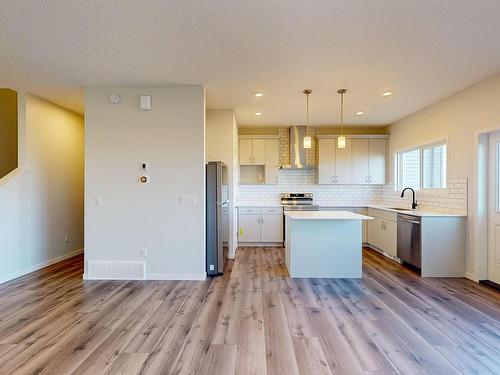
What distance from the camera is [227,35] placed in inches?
101

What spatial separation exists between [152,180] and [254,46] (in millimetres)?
2174

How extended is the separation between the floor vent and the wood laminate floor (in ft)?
0.52

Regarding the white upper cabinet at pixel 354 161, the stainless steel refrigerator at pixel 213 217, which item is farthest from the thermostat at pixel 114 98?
the white upper cabinet at pixel 354 161

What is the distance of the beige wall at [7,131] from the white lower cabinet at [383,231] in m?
6.65

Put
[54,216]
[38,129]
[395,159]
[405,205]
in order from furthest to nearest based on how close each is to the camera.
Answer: [395,159]
[405,205]
[54,216]
[38,129]

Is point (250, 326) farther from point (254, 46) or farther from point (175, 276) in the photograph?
point (254, 46)

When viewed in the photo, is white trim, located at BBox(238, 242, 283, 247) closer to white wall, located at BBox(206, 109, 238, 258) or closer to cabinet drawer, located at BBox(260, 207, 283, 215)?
cabinet drawer, located at BBox(260, 207, 283, 215)

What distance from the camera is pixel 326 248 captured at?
3.93 m

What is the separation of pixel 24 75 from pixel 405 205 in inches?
251

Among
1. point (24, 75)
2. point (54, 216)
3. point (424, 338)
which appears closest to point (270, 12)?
point (424, 338)

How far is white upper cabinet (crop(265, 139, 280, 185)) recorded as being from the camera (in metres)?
6.26

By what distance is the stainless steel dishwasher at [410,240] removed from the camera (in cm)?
409

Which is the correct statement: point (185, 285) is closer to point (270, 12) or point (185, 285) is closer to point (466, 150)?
point (270, 12)

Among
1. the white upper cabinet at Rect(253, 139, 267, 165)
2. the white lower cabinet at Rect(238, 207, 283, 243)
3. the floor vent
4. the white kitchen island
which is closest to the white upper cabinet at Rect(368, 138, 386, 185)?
the white lower cabinet at Rect(238, 207, 283, 243)
